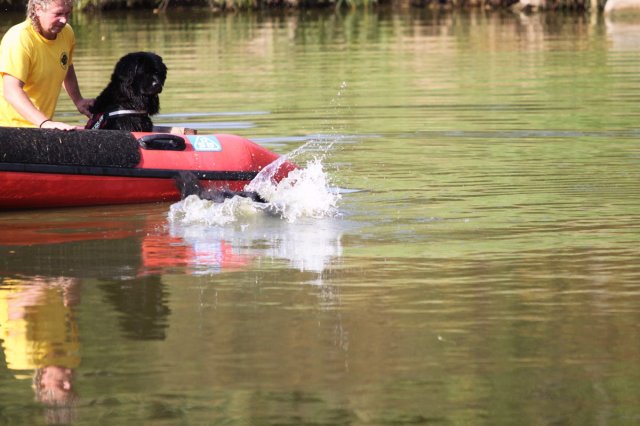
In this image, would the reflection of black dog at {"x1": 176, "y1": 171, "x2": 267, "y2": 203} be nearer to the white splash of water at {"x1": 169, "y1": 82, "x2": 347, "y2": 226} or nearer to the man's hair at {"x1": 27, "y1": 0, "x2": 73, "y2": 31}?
the white splash of water at {"x1": 169, "y1": 82, "x2": 347, "y2": 226}

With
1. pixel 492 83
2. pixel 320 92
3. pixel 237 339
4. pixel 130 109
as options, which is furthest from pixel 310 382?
pixel 492 83

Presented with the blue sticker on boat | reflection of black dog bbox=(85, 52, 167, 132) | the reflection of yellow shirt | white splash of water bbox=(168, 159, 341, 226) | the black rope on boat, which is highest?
reflection of black dog bbox=(85, 52, 167, 132)

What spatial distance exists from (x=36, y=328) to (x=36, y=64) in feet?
11.3

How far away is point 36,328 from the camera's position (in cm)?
604

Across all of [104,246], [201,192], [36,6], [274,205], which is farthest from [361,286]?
[36,6]

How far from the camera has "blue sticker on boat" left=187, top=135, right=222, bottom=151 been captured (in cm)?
927

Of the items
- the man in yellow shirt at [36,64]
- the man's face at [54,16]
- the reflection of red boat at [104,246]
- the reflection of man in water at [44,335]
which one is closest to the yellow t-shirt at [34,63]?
the man in yellow shirt at [36,64]

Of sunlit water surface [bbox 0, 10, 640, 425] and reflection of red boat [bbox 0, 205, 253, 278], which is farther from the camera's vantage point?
reflection of red boat [bbox 0, 205, 253, 278]

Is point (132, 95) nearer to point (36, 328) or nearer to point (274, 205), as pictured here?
point (274, 205)

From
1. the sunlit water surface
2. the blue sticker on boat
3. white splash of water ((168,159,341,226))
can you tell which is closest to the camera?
the sunlit water surface

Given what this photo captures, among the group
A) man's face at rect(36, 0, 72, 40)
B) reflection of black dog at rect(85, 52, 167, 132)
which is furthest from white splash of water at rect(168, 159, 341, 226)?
man's face at rect(36, 0, 72, 40)

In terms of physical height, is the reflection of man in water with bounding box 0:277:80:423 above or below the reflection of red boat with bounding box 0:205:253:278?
above

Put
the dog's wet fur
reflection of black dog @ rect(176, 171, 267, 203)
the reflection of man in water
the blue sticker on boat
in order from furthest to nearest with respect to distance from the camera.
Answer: the blue sticker on boat
the dog's wet fur
reflection of black dog @ rect(176, 171, 267, 203)
the reflection of man in water

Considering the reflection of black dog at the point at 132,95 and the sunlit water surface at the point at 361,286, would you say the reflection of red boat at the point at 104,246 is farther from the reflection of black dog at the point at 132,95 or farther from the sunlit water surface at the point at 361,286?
the reflection of black dog at the point at 132,95
